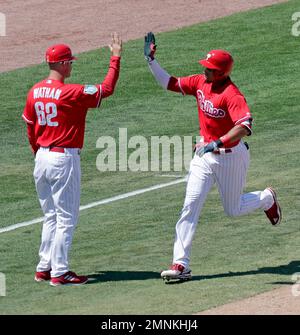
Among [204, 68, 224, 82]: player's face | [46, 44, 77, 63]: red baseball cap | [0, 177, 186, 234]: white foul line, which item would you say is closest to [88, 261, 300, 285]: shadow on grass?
[204, 68, 224, 82]: player's face

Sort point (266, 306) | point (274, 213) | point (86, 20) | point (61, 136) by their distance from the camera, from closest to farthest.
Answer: point (266, 306)
point (61, 136)
point (274, 213)
point (86, 20)

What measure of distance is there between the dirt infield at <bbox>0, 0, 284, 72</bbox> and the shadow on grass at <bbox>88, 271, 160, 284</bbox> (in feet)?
31.4

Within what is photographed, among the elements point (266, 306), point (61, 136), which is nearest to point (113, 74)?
point (61, 136)

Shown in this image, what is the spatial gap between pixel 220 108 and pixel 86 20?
11836 mm

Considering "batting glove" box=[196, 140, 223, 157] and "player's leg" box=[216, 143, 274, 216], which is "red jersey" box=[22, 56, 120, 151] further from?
"player's leg" box=[216, 143, 274, 216]

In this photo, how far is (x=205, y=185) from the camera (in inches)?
462

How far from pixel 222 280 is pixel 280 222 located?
181cm

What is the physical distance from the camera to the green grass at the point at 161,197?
36.9 feet

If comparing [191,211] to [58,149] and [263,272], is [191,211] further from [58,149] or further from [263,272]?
[58,149]

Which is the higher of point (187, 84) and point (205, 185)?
point (187, 84)

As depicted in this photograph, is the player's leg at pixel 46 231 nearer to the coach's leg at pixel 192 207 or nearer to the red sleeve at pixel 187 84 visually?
the coach's leg at pixel 192 207

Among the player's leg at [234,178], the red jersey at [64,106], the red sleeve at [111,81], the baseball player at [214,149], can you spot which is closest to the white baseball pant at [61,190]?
the red jersey at [64,106]
